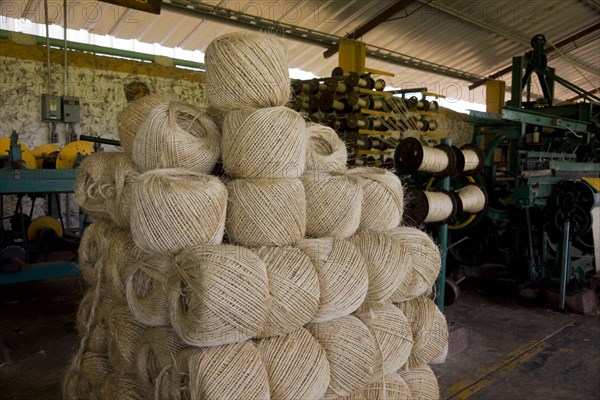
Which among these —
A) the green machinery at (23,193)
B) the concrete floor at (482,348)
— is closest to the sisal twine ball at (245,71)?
the concrete floor at (482,348)

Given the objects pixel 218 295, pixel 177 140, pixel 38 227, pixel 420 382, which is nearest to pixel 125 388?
pixel 218 295

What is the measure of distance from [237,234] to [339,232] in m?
0.41

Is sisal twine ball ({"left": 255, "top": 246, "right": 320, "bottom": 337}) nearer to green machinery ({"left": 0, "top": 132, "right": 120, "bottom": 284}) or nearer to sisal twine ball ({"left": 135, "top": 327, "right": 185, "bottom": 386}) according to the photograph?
sisal twine ball ({"left": 135, "top": 327, "right": 185, "bottom": 386})

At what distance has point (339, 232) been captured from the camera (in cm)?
182

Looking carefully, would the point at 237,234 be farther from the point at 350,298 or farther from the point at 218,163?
the point at 350,298

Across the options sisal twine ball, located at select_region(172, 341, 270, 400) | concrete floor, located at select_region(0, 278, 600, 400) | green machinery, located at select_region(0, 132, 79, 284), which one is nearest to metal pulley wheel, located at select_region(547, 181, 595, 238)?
concrete floor, located at select_region(0, 278, 600, 400)

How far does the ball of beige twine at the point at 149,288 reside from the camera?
5.10ft

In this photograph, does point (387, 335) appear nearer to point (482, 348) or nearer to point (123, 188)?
point (123, 188)

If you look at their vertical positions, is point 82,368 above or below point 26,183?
below

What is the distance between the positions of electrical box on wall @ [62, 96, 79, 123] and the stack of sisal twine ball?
4.85m

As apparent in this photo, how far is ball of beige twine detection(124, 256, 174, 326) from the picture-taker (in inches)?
61.2

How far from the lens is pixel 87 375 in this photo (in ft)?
6.86

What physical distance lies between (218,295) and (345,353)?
54 cm

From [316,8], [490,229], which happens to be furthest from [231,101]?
[316,8]
